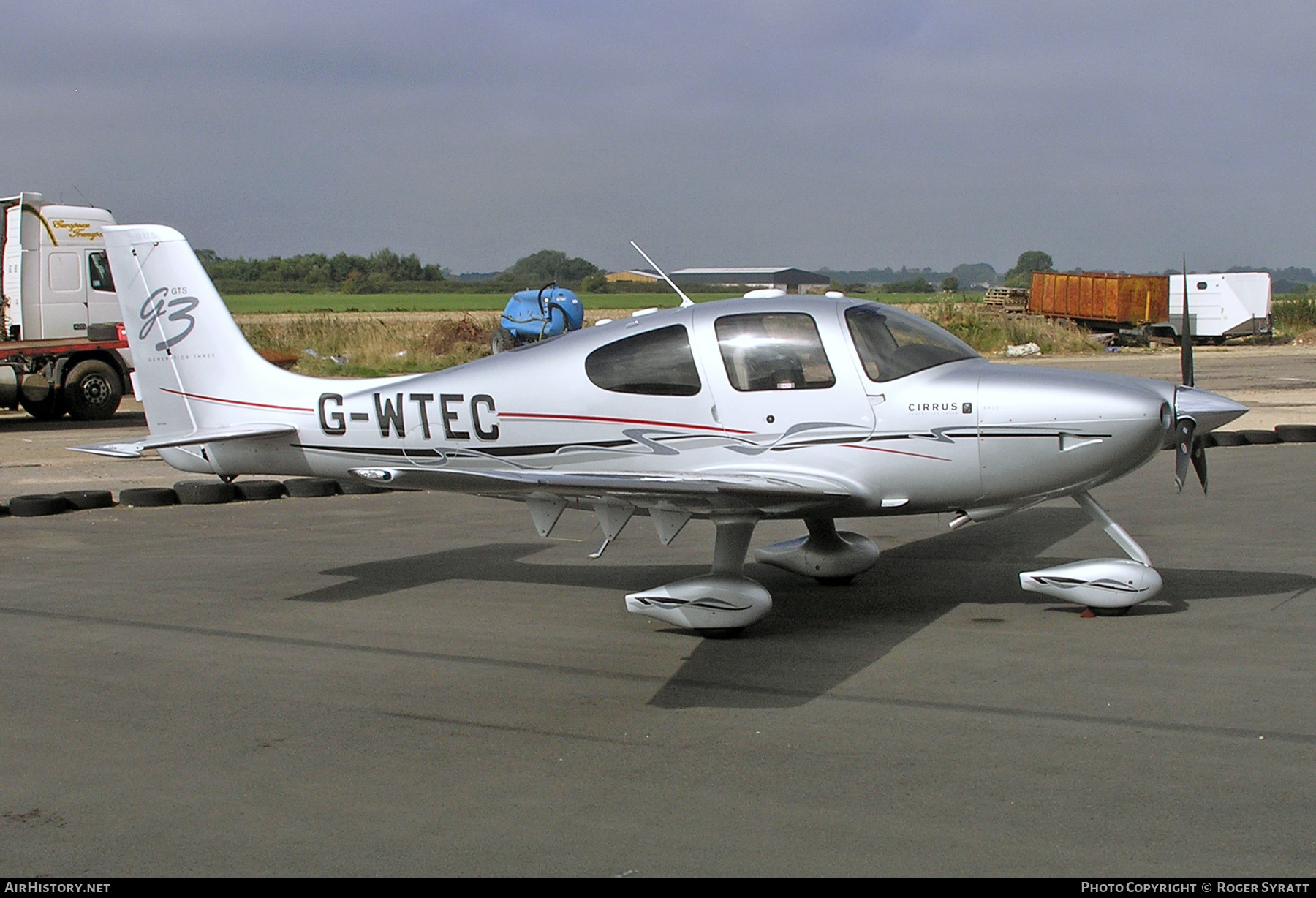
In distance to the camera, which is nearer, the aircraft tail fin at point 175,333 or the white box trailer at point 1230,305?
the aircraft tail fin at point 175,333

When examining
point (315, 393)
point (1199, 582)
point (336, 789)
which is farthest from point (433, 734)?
point (1199, 582)

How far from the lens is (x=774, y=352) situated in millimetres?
7738

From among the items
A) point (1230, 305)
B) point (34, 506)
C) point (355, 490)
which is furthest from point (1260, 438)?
point (1230, 305)

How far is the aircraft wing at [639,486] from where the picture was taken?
668cm

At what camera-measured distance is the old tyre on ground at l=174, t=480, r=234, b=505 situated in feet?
42.7

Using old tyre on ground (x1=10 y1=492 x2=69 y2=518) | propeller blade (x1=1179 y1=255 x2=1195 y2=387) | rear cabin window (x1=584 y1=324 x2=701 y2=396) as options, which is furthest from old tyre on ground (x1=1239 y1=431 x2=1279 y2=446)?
old tyre on ground (x1=10 y1=492 x2=69 y2=518)

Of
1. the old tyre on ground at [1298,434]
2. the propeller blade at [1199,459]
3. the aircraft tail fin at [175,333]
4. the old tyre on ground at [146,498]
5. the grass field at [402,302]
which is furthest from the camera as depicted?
the grass field at [402,302]

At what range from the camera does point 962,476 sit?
295 inches

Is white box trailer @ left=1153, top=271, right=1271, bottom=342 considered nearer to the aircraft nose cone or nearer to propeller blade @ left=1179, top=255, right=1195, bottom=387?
propeller blade @ left=1179, top=255, right=1195, bottom=387

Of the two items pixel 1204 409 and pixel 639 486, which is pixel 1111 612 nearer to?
pixel 1204 409

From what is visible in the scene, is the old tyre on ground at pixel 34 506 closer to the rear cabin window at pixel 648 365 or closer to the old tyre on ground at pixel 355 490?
the old tyre on ground at pixel 355 490

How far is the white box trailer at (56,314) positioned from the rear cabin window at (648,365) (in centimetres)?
1720

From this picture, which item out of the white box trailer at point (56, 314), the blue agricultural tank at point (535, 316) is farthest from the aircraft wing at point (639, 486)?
the white box trailer at point (56, 314)

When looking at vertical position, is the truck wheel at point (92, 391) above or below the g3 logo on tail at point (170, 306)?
below
